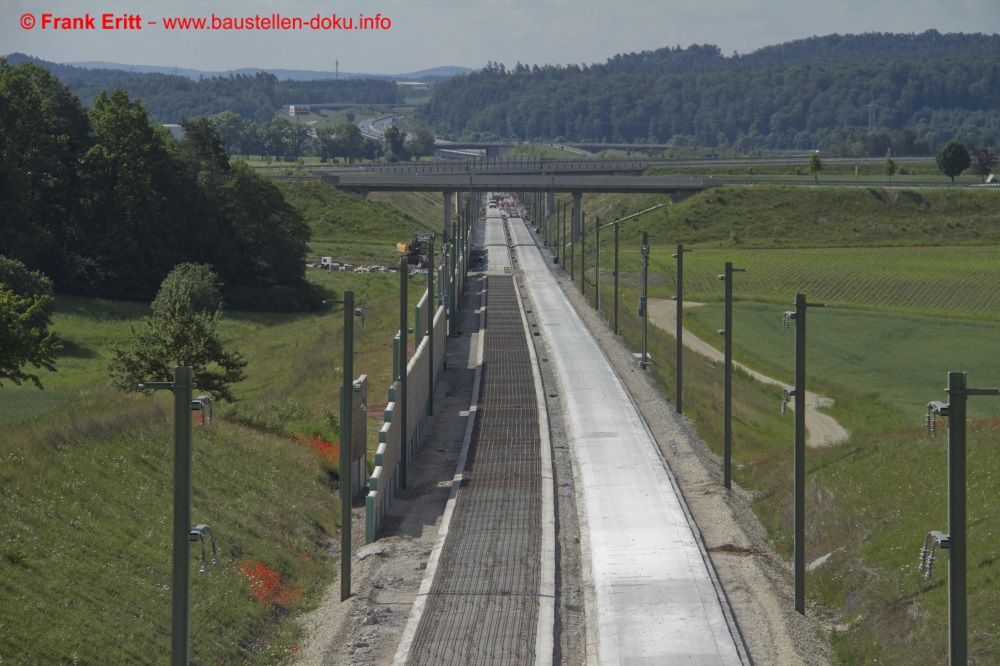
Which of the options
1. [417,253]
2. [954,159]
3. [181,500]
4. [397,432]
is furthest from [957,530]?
[954,159]

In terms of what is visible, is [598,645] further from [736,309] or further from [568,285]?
[568,285]

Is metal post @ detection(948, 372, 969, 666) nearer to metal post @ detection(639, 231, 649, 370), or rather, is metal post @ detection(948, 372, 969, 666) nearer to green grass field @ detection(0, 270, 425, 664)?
green grass field @ detection(0, 270, 425, 664)

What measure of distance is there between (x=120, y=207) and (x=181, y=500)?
259ft

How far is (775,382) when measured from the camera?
64.5 m

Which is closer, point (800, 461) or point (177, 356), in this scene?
point (800, 461)

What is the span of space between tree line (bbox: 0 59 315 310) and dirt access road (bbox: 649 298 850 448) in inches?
969

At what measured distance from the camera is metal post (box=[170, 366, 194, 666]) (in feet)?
55.0

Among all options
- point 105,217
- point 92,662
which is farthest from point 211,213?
point 92,662

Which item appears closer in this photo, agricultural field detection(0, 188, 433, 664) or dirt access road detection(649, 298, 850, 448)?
agricultural field detection(0, 188, 433, 664)

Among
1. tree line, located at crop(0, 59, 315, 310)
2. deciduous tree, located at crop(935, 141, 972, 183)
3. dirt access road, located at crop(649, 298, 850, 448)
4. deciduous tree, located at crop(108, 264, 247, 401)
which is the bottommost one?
dirt access road, located at crop(649, 298, 850, 448)

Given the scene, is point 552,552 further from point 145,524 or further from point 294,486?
point 145,524

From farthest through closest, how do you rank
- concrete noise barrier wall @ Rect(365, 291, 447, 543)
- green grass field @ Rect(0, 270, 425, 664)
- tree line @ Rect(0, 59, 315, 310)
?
tree line @ Rect(0, 59, 315, 310) → concrete noise barrier wall @ Rect(365, 291, 447, 543) → green grass field @ Rect(0, 270, 425, 664)

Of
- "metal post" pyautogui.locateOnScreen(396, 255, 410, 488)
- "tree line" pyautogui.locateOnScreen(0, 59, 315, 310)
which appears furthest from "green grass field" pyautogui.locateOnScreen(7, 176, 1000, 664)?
"tree line" pyautogui.locateOnScreen(0, 59, 315, 310)

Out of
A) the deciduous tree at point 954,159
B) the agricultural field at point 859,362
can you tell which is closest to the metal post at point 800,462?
the agricultural field at point 859,362
